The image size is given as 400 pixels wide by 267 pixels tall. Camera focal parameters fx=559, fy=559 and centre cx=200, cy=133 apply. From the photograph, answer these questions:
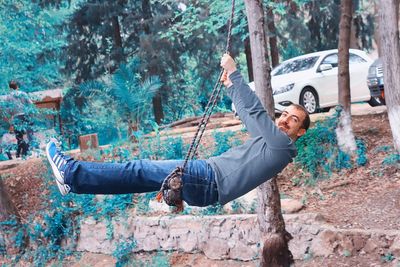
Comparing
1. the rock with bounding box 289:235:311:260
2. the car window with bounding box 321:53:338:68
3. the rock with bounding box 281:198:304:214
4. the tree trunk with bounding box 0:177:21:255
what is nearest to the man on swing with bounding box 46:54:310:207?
the rock with bounding box 289:235:311:260

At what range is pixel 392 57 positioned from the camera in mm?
8406

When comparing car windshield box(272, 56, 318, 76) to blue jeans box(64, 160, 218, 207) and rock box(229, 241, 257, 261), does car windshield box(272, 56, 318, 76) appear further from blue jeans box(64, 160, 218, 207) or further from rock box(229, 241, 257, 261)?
blue jeans box(64, 160, 218, 207)

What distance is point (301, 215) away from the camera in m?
7.32

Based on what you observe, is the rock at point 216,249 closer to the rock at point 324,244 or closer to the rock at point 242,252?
the rock at point 242,252

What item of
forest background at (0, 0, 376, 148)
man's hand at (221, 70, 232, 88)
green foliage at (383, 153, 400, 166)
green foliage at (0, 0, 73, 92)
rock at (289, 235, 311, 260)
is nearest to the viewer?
man's hand at (221, 70, 232, 88)

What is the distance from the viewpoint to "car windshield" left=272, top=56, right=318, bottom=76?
12852mm

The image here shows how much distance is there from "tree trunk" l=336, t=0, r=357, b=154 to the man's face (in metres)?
5.14

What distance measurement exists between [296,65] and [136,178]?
32.6ft

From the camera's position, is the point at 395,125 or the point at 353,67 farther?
the point at 353,67

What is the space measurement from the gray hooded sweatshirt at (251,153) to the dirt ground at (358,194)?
340 cm

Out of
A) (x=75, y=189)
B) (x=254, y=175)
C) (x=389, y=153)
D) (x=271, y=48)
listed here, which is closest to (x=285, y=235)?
(x=389, y=153)

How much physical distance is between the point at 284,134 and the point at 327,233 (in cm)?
370

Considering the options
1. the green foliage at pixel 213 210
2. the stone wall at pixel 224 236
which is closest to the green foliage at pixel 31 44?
the stone wall at pixel 224 236

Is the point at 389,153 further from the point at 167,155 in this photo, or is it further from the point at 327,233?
the point at 167,155
